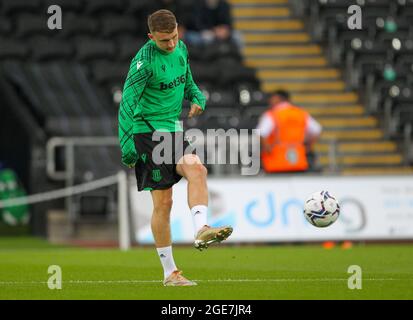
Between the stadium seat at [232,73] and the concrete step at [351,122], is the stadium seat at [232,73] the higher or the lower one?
the higher one

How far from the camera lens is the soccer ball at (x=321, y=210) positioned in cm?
1177

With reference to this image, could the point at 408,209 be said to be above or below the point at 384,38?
below

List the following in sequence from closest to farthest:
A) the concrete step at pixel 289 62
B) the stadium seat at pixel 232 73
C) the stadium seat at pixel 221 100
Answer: the stadium seat at pixel 221 100, the stadium seat at pixel 232 73, the concrete step at pixel 289 62

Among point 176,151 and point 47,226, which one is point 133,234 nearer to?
point 47,226

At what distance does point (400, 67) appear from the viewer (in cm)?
2409

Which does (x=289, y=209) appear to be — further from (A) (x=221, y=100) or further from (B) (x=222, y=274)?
(B) (x=222, y=274)

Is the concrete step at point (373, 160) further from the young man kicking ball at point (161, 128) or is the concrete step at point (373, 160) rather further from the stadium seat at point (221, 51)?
the young man kicking ball at point (161, 128)

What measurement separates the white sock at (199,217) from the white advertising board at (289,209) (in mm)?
8153

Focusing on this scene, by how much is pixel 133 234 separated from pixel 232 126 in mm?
2932

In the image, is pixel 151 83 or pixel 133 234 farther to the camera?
pixel 133 234

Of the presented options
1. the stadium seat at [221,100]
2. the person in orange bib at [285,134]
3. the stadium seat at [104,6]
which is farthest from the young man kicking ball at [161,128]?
the stadium seat at [104,6]

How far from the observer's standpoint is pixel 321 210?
11812mm

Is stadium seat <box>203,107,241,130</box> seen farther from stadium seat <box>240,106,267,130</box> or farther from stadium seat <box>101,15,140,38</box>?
stadium seat <box>101,15,140,38</box>
